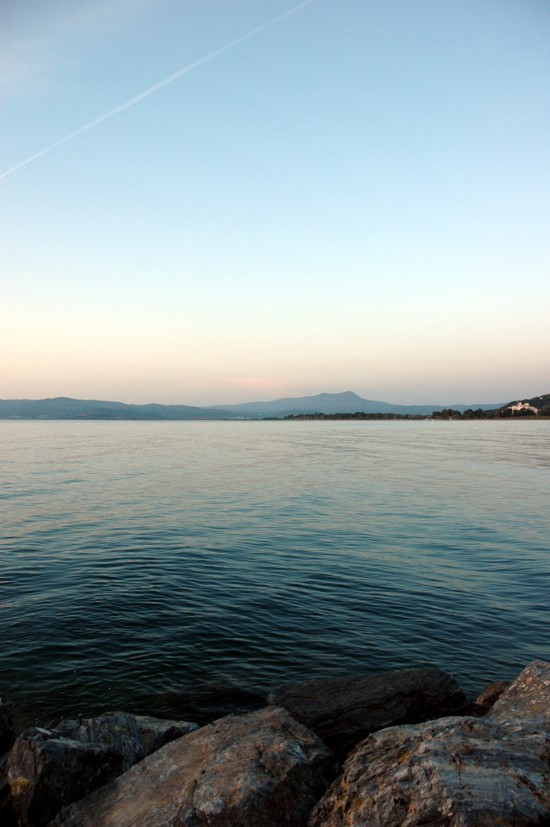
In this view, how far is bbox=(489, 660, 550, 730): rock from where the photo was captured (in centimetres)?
1020

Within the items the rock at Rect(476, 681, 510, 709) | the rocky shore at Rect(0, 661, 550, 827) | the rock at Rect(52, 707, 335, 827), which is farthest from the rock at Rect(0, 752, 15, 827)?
the rock at Rect(476, 681, 510, 709)

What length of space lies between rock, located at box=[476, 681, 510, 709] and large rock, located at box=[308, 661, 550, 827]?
4.30 meters

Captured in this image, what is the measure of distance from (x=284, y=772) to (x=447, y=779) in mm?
2671

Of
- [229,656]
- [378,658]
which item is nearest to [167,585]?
[229,656]

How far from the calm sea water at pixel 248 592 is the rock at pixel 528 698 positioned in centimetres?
443

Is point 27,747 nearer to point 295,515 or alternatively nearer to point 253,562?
point 253,562

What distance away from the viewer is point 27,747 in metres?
9.36

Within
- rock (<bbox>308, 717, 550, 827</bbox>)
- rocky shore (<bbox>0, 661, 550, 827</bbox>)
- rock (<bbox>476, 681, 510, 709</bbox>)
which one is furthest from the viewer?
rock (<bbox>476, 681, 510, 709</bbox>)

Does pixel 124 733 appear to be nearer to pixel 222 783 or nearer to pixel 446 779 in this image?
pixel 222 783

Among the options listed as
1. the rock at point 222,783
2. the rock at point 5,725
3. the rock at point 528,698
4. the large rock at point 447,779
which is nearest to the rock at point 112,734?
the rock at point 222,783

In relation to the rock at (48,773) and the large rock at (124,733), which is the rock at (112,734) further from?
the rock at (48,773)

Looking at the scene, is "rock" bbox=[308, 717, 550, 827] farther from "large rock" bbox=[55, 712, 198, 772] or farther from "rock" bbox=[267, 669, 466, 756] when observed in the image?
"large rock" bbox=[55, 712, 198, 772]

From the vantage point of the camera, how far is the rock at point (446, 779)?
6.59m

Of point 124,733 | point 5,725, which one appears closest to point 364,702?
point 124,733
